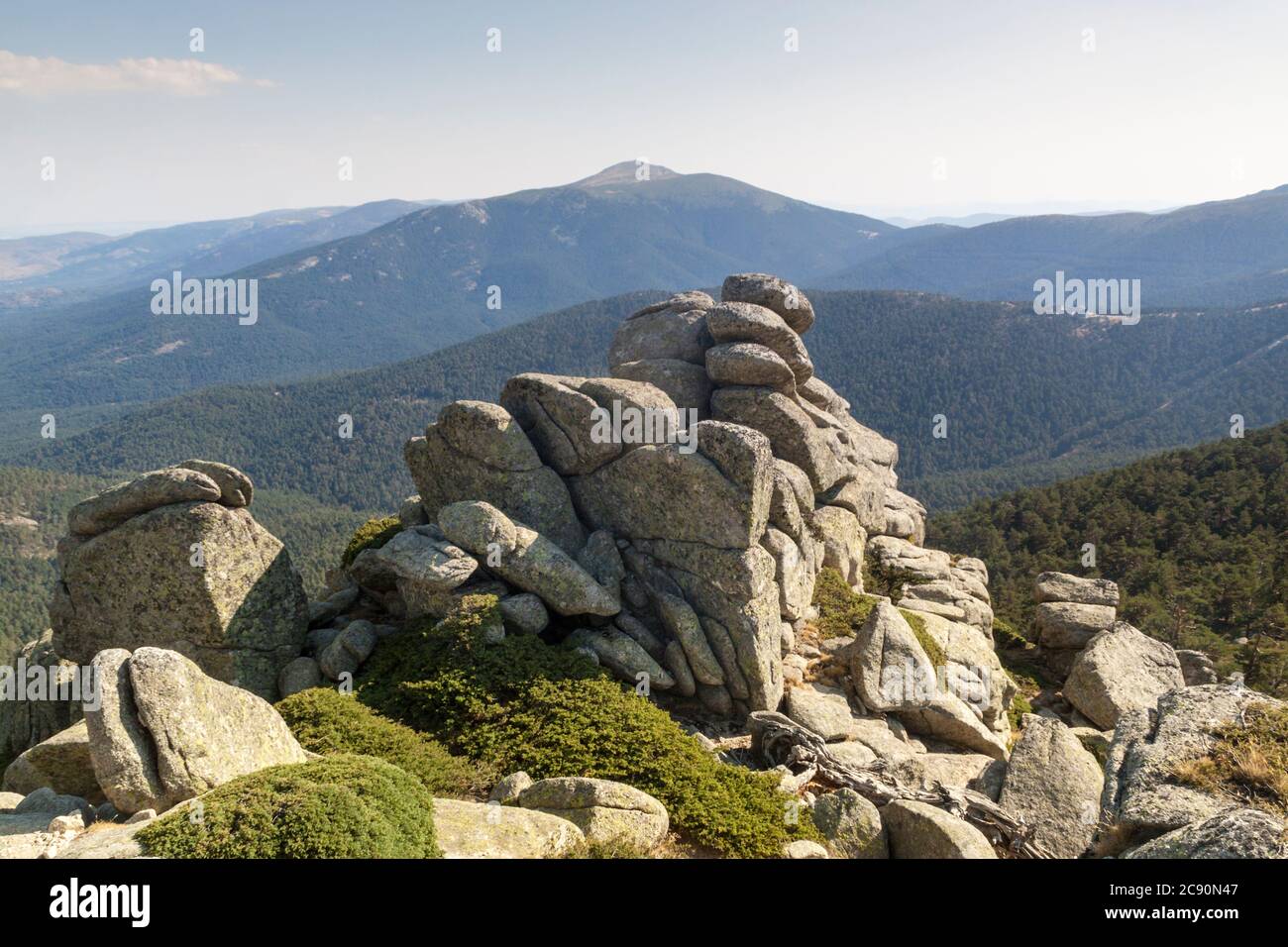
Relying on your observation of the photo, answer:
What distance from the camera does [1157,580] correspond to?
58.2 m

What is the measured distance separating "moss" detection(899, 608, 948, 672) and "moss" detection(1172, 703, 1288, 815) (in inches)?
423

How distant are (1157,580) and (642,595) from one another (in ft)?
179

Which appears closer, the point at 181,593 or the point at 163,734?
the point at 163,734

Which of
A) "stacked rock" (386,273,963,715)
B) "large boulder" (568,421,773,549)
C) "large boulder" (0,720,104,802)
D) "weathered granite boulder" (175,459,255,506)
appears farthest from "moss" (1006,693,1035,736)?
"large boulder" (0,720,104,802)

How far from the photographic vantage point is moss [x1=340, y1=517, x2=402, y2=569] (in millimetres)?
29219

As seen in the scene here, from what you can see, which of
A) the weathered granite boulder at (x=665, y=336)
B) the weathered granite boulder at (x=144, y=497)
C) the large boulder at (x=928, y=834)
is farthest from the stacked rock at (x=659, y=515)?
the large boulder at (x=928, y=834)

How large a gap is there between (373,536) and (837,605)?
19.4 meters

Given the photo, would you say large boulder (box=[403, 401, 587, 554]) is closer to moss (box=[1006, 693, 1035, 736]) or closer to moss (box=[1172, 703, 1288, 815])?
moss (box=[1006, 693, 1035, 736])

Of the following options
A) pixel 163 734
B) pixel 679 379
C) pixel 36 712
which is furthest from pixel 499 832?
pixel 679 379

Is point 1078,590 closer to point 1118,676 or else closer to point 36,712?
point 1118,676

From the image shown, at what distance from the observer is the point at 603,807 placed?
14086 millimetres

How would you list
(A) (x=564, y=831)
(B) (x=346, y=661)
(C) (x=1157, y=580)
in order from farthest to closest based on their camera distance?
(C) (x=1157, y=580), (B) (x=346, y=661), (A) (x=564, y=831)
